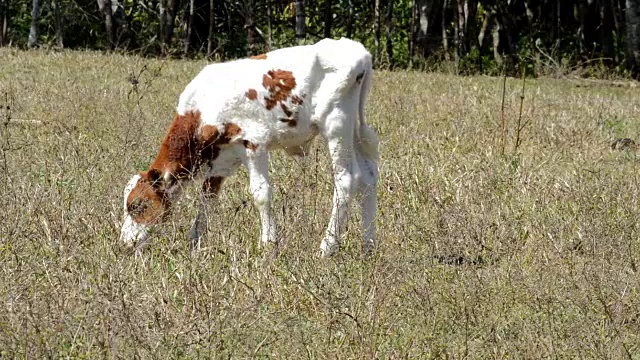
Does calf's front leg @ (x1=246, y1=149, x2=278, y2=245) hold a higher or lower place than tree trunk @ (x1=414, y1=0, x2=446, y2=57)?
higher

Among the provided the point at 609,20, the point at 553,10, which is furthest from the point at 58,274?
the point at 553,10

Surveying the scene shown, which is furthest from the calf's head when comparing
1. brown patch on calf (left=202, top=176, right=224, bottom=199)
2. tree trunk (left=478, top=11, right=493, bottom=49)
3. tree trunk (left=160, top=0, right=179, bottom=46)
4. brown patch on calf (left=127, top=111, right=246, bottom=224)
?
tree trunk (left=478, top=11, right=493, bottom=49)

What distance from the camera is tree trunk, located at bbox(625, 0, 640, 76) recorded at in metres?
21.6

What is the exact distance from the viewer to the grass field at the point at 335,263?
18.2 feet

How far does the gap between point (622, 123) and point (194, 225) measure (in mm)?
7812

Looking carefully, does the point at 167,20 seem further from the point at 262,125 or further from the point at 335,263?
the point at 335,263

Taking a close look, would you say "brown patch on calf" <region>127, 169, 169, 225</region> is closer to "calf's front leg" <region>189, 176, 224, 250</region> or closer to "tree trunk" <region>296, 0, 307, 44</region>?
"calf's front leg" <region>189, 176, 224, 250</region>

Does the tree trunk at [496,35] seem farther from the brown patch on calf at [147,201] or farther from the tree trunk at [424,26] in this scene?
the brown patch on calf at [147,201]

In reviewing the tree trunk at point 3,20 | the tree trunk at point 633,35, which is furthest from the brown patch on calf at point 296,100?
the tree trunk at point 3,20

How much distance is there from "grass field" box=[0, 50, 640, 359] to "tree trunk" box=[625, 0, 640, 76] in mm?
10712

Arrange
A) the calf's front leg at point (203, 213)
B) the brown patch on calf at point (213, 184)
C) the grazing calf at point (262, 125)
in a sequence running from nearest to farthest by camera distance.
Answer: the calf's front leg at point (203, 213), the grazing calf at point (262, 125), the brown patch on calf at point (213, 184)

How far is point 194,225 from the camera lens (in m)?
7.48

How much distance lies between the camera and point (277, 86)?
771cm

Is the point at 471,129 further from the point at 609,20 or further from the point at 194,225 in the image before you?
the point at 609,20
